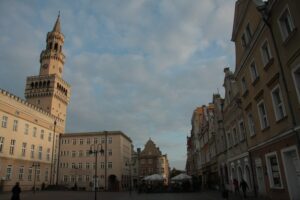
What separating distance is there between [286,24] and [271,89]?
4.15 metres

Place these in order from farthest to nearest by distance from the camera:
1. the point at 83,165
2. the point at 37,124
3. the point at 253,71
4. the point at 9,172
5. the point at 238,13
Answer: the point at 83,165 < the point at 37,124 < the point at 9,172 < the point at 238,13 < the point at 253,71

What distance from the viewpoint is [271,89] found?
1709 cm

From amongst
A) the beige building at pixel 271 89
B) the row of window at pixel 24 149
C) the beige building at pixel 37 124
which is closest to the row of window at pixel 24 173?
the beige building at pixel 37 124

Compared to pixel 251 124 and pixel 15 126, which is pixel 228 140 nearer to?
pixel 251 124

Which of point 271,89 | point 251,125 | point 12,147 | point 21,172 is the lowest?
point 21,172

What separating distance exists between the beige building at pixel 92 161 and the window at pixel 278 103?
56.7 metres

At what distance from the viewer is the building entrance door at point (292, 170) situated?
15.3 m

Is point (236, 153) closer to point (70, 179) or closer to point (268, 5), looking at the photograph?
point (268, 5)

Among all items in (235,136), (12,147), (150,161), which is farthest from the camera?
(150,161)

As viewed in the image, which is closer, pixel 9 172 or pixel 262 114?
pixel 262 114

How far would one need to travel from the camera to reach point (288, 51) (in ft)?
46.7

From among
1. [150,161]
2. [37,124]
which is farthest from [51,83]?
[150,161]

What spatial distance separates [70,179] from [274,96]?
65.9m

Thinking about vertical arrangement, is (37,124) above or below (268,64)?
above
